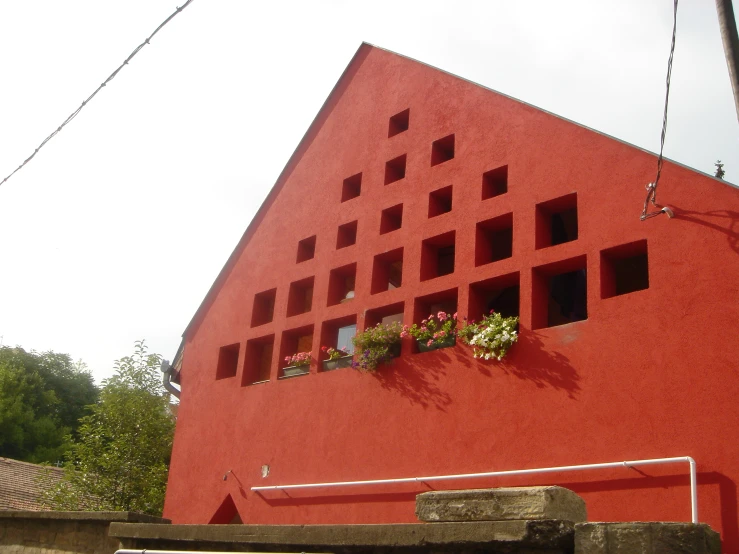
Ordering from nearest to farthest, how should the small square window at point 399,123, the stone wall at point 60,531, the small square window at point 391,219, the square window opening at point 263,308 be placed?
the stone wall at point 60,531 → the small square window at point 391,219 → the small square window at point 399,123 → the square window opening at point 263,308

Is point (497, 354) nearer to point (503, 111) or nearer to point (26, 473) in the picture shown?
Result: point (503, 111)

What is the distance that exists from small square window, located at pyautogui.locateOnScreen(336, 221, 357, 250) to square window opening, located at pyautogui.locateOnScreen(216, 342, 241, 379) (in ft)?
9.39

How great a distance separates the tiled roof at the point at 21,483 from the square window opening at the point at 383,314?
1356 centimetres

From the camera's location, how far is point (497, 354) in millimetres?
11492

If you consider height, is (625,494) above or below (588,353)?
below

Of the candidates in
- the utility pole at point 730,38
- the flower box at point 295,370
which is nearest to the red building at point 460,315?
the flower box at point 295,370

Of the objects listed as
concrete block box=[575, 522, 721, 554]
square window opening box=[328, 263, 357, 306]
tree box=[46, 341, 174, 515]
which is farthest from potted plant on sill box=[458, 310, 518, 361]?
tree box=[46, 341, 174, 515]

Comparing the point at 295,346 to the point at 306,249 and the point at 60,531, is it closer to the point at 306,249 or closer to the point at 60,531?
the point at 306,249

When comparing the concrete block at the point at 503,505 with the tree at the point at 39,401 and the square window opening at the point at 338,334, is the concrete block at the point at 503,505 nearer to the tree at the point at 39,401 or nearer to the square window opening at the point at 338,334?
the square window opening at the point at 338,334

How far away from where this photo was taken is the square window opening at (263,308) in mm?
15828

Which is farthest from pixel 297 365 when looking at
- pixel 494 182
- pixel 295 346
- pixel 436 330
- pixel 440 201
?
pixel 494 182

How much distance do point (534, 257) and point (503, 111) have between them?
278 cm

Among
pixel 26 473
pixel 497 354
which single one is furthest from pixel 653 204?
pixel 26 473

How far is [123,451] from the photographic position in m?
21.9
